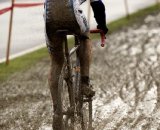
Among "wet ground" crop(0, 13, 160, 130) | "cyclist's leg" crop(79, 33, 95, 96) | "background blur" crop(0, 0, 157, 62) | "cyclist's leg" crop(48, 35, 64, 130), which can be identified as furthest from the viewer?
"background blur" crop(0, 0, 157, 62)

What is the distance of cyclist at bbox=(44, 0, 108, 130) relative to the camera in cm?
563

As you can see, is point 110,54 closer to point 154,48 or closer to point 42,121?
point 154,48

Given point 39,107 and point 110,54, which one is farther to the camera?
point 110,54

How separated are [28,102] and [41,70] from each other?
8.11 feet

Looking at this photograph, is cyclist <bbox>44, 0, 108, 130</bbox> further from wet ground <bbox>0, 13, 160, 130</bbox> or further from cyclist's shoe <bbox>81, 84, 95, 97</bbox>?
wet ground <bbox>0, 13, 160, 130</bbox>

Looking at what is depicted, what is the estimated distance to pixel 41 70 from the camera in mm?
11086

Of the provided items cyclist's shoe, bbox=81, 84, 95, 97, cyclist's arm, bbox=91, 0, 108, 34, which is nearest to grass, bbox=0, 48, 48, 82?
cyclist's shoe, bbox=81, 84, 95, 97

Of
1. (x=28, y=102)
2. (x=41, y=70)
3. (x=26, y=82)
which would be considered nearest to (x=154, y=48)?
(x=41, y=70)

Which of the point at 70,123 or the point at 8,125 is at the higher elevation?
the point at 70,123

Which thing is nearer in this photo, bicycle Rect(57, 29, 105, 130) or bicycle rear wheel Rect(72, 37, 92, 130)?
bicycle Rect(57, 29, 105, 130)

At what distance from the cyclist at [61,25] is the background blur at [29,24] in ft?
21.1

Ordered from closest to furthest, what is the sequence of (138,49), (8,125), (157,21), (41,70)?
1. (8,125)
2. (41,70)
3. (138,49)
4. (157,21)

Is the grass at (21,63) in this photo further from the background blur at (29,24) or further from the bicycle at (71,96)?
the bicycle at (71,96)

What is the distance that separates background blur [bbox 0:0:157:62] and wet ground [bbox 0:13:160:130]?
A: 1.85m
